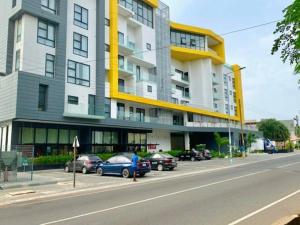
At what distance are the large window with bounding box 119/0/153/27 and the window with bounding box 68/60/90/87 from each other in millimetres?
13950

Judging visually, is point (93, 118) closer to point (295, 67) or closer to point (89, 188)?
point (89, 188)

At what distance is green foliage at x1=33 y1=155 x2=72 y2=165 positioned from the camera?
30.0 m

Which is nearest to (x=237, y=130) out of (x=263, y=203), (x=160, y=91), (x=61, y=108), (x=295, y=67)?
(x=160, y=91)

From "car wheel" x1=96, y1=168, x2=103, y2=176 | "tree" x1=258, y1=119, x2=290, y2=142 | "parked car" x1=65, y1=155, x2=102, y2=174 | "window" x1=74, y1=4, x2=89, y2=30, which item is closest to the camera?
"car wheel" x1=96, y1=168, x2=103, y2=176

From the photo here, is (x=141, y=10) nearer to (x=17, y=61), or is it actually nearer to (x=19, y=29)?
(x=19, y=29)

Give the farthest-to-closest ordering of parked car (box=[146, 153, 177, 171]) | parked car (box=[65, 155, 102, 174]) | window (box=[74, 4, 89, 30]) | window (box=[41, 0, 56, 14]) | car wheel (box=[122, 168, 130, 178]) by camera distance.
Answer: window (box=[74, 4, 89, 30]) → window (box=[41, 0, 56, 14]) → parked car (box=[146, 153, 177, 171]) → parked car (box=[65, 155, 102, 174]) → car wheel (box=[122, 168, 130, 178])

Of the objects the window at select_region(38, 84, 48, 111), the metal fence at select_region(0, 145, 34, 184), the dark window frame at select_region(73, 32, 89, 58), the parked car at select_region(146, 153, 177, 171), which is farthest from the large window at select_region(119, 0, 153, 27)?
the metal fence at select_region(0, 145, 34, 184)

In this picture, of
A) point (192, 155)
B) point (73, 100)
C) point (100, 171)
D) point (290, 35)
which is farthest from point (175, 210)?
point (192, 155)

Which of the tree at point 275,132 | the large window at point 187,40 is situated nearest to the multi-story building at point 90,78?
the large window at point 187,40

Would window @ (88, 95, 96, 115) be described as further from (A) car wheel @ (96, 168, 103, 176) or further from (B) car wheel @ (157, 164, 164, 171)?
(A) car wheel @ (96, 168, 103, 176)

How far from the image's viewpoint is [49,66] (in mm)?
32781

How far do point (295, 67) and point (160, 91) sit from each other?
44187 mm

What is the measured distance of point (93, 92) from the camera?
37.1 metres

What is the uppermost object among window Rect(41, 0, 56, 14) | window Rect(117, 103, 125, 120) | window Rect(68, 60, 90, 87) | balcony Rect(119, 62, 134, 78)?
window Rect(41, 0, 56, 14)
